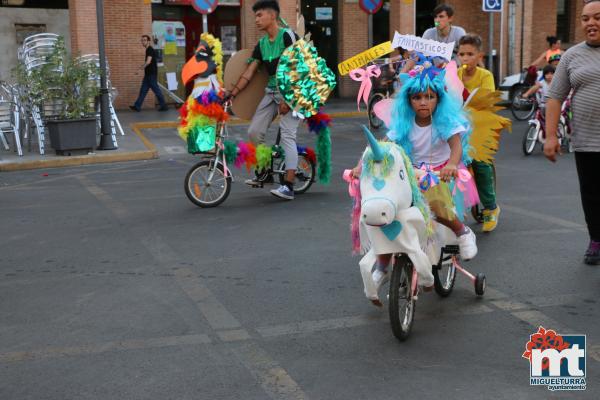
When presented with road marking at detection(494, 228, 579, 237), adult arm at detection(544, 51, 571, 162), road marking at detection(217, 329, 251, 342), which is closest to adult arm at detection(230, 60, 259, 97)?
road marking at detection(494, 228, 579, 237)

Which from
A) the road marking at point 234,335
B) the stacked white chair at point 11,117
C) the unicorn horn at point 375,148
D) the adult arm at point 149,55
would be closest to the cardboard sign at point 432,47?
the unicorn horn at point 375,148

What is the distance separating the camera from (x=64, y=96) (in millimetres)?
13602

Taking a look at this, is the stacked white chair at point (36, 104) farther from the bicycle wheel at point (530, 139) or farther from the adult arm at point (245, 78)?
the bicycle wheel at point (530, 139)

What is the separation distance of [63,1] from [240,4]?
5016 millimetres

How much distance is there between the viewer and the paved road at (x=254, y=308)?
13.7 ft

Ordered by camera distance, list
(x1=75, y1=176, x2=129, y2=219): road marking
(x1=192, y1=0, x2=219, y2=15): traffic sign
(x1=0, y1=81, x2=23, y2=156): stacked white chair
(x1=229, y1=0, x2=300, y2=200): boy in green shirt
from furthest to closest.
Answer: (x1=192, y1=0, x2=219, y2=15): traffic sign < (x1=0, y1=81, x2=23, y2=156): stacked white chair < (x1=229, y1=0, x2=300, y2=200): boy in green shirt < (x1=75, y1=176, x2=129, y2=219): road marking

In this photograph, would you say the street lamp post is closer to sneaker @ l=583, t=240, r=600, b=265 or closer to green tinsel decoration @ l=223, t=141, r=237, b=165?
green tinsel decoration @ l=223, t=141, r=237, b=165

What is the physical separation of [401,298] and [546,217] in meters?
3.88

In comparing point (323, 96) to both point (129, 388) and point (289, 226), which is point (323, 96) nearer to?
point (289, 226)

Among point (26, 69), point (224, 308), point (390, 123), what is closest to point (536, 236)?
point (390, 123)

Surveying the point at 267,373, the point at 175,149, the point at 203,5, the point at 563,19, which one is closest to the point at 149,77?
the point at 203,5

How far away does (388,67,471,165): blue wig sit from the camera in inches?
201

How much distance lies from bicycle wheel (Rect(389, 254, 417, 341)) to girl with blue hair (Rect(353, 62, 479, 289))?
22.3 inches

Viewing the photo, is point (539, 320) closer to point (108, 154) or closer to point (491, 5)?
point (108, 154)
